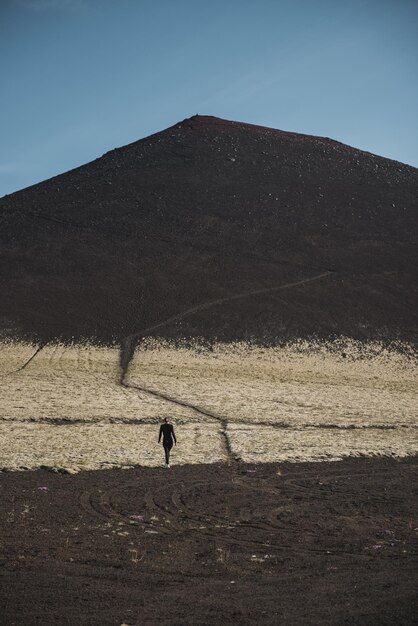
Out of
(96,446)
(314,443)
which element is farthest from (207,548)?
(314,443)

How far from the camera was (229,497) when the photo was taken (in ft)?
69.1

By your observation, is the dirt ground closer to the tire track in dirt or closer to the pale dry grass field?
the tire track in dirt

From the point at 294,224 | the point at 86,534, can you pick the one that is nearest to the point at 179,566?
the point at 86,534

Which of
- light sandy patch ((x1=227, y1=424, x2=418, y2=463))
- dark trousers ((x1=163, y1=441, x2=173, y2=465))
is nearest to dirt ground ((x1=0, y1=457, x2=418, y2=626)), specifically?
dark trousers ((x1=163, y1=441, x2=173, y2=465))

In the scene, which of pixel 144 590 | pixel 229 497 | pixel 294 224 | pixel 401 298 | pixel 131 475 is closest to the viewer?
pixel 144 590

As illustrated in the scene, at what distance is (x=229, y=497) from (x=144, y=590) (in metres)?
9.05

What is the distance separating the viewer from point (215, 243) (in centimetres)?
8594

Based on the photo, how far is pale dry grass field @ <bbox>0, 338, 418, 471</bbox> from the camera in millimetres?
29703

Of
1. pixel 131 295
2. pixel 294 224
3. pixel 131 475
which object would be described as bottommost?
pixel 131 475

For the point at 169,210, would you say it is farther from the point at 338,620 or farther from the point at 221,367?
the point at 338,620

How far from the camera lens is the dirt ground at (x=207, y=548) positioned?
11273 millimetres

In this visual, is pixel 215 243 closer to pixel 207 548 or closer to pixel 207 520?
pixel 207 520

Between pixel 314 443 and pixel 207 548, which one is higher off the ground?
pixel 207 548

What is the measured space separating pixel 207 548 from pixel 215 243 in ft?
237
